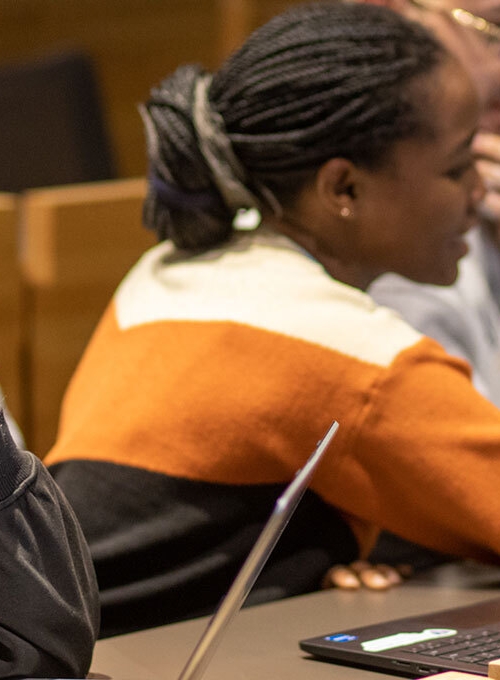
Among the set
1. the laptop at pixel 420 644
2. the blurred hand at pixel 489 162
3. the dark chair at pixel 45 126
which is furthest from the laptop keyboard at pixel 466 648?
the dark chair at pixel 45 126

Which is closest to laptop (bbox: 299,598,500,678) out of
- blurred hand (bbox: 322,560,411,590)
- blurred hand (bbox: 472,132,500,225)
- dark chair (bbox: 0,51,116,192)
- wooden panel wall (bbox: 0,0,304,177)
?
blurred hand (bbox: 322,560,411,590)

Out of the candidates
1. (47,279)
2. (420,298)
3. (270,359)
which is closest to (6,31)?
(47,279)

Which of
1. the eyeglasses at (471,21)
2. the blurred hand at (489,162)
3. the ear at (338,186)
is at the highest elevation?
the eyeglasses at (471,21)

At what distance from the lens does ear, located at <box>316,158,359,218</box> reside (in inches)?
43.8

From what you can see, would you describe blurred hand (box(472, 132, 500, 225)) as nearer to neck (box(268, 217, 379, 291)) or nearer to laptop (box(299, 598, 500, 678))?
neck (box(268, 217, 379, 291))

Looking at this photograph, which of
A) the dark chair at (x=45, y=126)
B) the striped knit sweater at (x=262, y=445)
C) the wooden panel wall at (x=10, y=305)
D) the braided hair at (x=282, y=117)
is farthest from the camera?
the dark chair at (x=45, y=126)

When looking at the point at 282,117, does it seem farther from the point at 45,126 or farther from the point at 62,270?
the point at 45,126

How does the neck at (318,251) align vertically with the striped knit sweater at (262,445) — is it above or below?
above

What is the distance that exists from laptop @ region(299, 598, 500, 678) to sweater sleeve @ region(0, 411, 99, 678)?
0.18 meters

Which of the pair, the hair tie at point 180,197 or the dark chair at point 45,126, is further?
the dark chair at point 45,126

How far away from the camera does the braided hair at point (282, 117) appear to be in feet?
3.62

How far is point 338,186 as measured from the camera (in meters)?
1.12

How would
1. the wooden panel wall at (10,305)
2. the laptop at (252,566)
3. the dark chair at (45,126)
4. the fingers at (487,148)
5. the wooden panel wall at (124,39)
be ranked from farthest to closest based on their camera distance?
the wooden panel wall at (124,39) → the dark chair at (45,126) → the wooden panel wall at (10,305) → the fingers at (487,148) → the laptop at (252,566)

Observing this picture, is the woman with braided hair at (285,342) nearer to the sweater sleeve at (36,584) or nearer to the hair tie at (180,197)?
the hair tie at (180,197)
